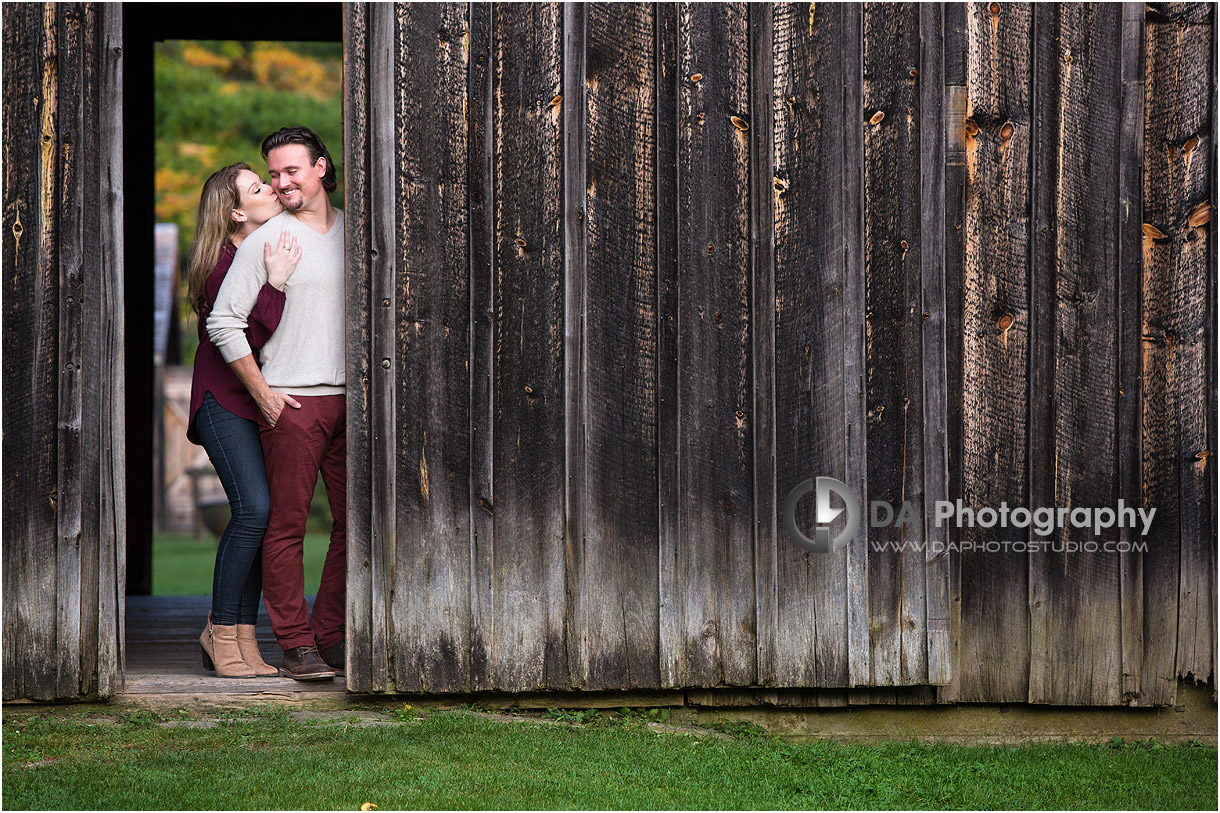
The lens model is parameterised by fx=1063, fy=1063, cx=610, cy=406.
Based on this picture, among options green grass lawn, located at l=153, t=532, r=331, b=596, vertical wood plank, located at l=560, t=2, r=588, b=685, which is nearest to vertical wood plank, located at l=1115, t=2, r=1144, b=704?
vertical wood plank, located at l=560, t=2, r=588, b=685

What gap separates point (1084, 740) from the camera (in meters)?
3.74

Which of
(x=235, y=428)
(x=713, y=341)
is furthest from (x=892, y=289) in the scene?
(x=235, y=428)

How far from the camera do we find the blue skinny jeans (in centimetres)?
365

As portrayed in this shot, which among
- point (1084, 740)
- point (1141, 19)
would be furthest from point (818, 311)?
point (1084, 740)

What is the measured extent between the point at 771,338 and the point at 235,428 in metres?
1.87

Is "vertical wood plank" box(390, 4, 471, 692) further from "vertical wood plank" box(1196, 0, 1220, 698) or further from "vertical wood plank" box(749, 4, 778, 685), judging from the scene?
"vertical wood plank" box(1196, 0, 1220, 698)

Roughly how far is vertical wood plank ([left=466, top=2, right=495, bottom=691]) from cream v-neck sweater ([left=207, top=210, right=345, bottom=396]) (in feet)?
1.64

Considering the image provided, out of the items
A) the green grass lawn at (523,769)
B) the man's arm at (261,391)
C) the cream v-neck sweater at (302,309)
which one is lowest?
the green grass lawn at (523,769)

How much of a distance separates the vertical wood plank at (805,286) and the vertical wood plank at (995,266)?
444 millimetres

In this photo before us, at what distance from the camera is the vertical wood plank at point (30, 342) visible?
3.42m

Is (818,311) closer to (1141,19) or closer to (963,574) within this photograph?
(963,574)

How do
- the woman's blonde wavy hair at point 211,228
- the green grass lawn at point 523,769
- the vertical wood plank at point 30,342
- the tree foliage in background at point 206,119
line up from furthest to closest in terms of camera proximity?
the tree foliage in background at point 206,119
the woman's blonde wavy hair at point 211,228
the vertical wood plank at point 30,342
the green grass lawn at point 523,769

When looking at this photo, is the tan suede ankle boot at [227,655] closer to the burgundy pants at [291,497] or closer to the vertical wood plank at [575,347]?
Result: the burgundy pants at [291,497]

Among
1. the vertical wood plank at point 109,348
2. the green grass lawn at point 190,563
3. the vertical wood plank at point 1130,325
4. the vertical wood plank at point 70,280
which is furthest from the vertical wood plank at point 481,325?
the green grass lawn at point 190,563
